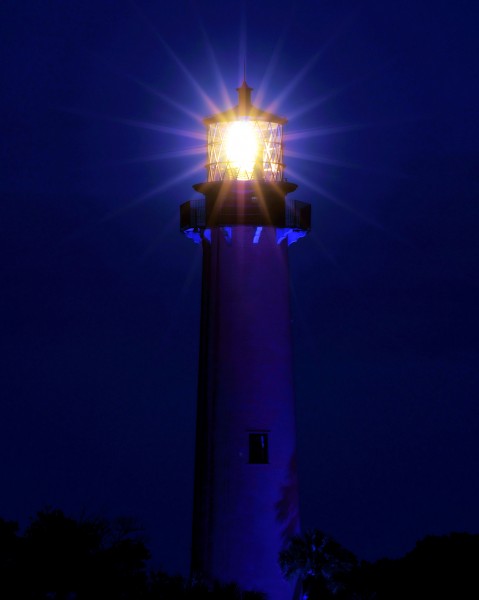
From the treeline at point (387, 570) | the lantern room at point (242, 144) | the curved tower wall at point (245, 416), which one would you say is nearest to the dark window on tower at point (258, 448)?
the curved tower wall at point (245, 416)

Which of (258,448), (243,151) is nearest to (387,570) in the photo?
(258,448)

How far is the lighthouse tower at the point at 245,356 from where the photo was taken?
48.5 metres

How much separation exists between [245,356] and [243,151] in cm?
505

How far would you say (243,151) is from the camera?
165ft

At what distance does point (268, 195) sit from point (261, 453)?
6.23m

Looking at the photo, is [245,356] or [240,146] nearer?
[245,356]

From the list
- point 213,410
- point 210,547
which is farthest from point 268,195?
point 210,547

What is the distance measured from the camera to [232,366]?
4912 cm

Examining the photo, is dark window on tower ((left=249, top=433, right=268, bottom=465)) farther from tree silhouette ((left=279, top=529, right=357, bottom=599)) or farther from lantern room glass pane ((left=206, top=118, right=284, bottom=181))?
lantern room glass pane ((left=206, top=118, right=284, bottom=181))

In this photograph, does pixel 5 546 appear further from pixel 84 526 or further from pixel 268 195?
pixel 268 195

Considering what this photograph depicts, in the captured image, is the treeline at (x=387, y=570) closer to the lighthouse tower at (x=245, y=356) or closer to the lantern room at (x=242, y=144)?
the lighthouse tower at (x=245, y=356)

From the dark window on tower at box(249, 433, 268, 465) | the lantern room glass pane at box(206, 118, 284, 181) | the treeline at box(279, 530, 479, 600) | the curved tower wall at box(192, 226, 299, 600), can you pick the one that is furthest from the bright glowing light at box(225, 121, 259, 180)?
the treeline at box(279, 530, 479, 600)

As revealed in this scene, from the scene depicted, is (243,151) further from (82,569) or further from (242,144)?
(82,569)

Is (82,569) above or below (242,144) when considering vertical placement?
below
